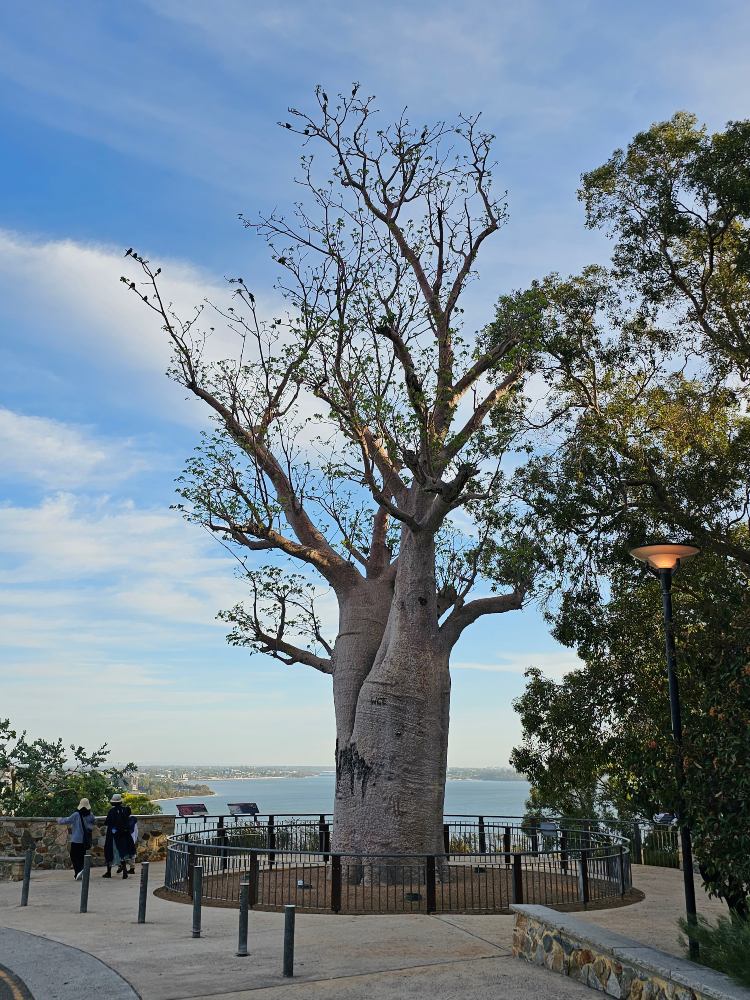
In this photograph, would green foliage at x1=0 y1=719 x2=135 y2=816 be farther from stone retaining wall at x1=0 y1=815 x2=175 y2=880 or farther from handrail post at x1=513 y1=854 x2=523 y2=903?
handrail post at x1=513 y1=854 x2=523 y2=903

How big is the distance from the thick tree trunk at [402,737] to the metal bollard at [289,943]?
6.76 meters

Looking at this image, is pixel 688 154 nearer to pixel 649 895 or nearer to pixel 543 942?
pixel 649 895

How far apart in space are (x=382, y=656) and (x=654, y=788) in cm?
767

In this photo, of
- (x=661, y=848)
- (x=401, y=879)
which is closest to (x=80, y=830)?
(x=401, y=879)

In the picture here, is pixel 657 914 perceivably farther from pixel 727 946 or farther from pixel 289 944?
pixel 289 944

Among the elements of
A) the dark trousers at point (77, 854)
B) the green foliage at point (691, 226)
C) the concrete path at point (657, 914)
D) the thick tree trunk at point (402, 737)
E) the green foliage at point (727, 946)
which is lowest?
the concrete path at point (657, 914)

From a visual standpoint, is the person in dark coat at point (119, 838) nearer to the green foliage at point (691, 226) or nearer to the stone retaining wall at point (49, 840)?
the stone retaining wall at point (49, 840)

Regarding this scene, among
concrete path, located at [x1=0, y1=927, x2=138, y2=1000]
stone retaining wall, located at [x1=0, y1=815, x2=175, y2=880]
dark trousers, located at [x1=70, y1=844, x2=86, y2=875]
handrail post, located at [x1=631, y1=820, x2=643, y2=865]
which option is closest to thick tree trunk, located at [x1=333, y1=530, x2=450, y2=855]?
dark trousers, located at [x1=70, y1=844, x2=86, y2=875]

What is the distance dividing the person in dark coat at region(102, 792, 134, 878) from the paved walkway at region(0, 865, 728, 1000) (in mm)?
2646

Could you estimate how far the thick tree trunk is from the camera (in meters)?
14.8

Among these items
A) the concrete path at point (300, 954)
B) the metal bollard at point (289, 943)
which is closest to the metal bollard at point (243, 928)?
the concrete path at point (300, 954)

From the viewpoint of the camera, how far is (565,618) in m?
17.5

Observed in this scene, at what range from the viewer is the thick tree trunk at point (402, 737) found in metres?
14.8

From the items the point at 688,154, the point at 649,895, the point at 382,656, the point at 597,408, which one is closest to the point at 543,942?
the point at 649,895
